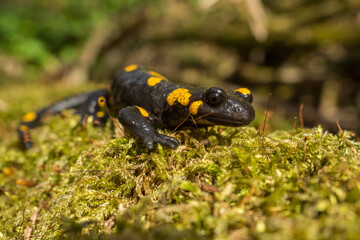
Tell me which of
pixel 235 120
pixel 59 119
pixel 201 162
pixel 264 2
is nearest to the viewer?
pixel 201 162

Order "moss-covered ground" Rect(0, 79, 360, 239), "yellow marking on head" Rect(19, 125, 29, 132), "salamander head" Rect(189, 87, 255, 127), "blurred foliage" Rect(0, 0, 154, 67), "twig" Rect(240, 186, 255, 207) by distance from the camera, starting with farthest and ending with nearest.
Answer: "blurred foliage" Rect(0, 0, 154, 67) → "yellow marking on head" Rect(19, 125, 29, 132) → "salamander head" Rect(189, 87, 255, 127) → "twig" Rect(240, 186, 255, 207) → "moss-covered ground" Rect(0, 79, 360, 239)

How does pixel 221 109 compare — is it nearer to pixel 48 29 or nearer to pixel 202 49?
pixel 202 49

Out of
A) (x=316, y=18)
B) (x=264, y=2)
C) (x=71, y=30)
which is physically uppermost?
(x=71, y=30)

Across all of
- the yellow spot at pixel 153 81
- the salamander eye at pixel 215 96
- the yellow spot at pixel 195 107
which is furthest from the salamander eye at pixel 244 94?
the yellow spot at pixel 153 81

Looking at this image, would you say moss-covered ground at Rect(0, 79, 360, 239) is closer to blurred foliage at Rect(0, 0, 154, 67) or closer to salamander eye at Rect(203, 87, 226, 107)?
salamander eye at Rect(203, 87, 226, 107)

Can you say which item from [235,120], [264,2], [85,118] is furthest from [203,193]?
[264,2]

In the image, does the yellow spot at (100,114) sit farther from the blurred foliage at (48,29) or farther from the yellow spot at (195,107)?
the blurred foliage at (48,29)

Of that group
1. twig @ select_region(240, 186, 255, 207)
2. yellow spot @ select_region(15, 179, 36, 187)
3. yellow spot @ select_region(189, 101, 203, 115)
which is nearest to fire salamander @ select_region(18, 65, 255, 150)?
yellow spot @ select_region(189, 101, 203, 115)

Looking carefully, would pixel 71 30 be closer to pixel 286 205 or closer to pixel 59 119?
pixel 59 119
